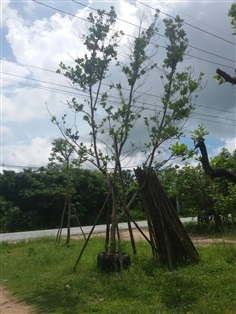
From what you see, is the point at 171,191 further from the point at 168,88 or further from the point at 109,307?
the point at 109,307

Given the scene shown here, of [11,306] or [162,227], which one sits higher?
[162,227]

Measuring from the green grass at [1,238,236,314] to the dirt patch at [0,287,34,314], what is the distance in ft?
0.48

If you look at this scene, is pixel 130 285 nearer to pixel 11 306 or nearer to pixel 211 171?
pixel 11 306

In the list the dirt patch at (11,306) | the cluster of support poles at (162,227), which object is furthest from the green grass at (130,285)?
the cluster of support poles at (162,227)

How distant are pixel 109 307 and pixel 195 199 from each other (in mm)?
9319

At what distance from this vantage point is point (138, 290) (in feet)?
20.8

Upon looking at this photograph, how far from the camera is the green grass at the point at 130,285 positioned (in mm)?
5480

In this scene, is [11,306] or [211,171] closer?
[211,171]

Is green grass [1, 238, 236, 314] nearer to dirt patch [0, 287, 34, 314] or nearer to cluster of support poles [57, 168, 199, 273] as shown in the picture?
dirt patch [0, 287, 34, 314]

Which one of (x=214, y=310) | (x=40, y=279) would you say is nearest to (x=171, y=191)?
(x=40, y=279)

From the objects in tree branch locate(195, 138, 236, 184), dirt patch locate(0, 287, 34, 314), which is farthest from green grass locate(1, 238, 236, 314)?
tree branch locate(195, 138, 236, 184)

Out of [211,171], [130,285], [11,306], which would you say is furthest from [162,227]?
[211,171]

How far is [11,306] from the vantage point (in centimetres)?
659

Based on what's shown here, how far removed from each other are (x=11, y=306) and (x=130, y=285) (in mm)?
2000
